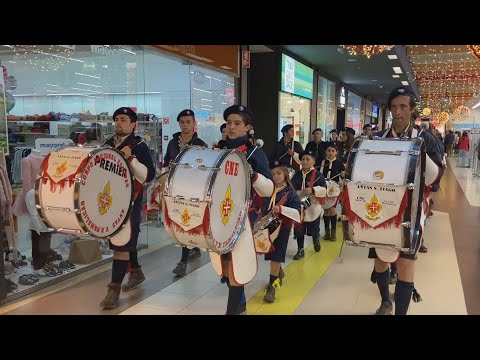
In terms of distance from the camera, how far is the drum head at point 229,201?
→ 8.48ft

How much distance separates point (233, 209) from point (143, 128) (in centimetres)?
373

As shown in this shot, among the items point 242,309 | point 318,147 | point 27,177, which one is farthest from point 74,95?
point 242,309

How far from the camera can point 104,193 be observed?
3.01 m

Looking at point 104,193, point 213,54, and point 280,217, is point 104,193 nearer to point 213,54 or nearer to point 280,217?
point 280,217

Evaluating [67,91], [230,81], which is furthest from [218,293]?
[230,81]

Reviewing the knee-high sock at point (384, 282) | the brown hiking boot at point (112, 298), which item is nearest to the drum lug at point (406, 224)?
the knee-high sock at point (384, 282)

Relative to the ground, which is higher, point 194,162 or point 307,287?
point 194,162

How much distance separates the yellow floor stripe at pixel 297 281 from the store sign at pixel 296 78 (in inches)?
201

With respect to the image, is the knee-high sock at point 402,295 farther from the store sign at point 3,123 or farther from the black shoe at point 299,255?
the store sign at point 3,123

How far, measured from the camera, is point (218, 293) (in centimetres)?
387

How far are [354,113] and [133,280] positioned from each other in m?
17.1

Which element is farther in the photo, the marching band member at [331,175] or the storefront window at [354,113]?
the storefront window at [354,113]

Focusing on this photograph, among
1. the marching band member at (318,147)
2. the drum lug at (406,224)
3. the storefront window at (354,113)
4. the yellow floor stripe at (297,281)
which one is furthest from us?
the storefront window at (354,113)

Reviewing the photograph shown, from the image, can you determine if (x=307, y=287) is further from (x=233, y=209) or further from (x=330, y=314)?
(x=233, y=209)
